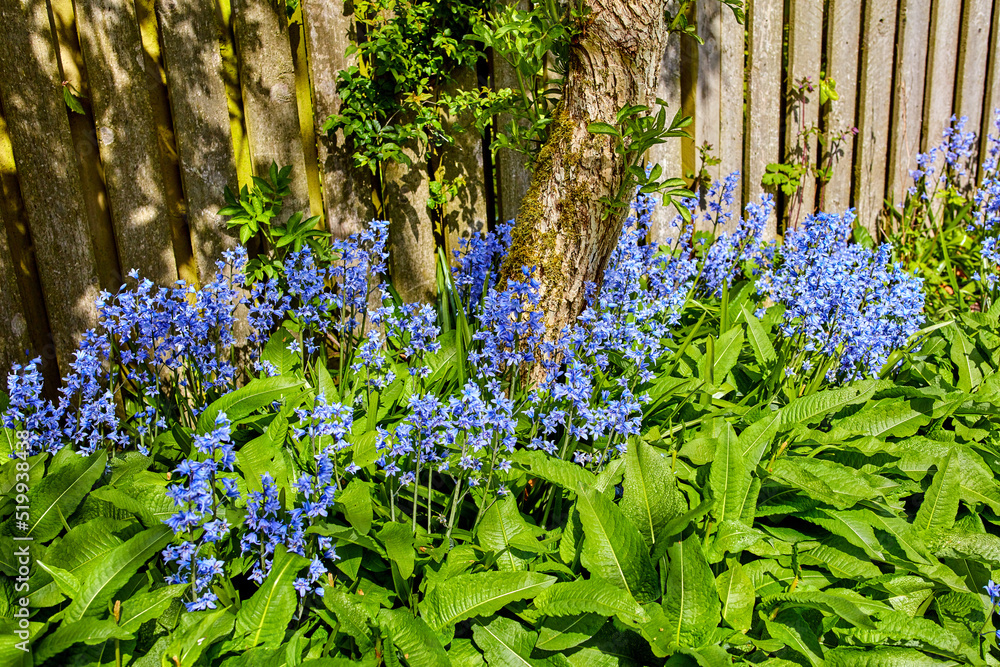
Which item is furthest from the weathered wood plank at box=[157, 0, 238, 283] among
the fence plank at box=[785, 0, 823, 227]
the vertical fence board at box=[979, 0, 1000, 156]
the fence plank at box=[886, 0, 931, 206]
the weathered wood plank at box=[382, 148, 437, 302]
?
the vertical fence board at box=[979, 0, 1000, 156]

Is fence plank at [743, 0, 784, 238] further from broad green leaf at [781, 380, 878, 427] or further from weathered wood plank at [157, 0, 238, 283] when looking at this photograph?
weathered wood plank at [157, 0, 238, 283]

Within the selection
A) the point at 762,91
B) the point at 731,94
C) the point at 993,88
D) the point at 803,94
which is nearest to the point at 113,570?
the point at 731,94

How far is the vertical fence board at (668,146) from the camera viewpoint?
4148 millimetres

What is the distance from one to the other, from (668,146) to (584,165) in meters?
1.34

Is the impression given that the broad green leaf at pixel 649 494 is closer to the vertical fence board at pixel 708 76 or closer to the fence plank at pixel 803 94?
the vertical fence board at pixel 708 76

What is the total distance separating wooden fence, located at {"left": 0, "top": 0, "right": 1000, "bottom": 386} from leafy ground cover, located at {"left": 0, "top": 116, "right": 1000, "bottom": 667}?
0.24 metres

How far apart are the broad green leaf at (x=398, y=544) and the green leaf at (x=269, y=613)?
0.30 metres

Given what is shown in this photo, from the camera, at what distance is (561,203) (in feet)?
10.6

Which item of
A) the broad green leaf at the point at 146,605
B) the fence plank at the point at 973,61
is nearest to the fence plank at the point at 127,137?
the broad green leaf at the point at 146,605

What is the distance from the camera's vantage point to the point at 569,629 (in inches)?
85.4

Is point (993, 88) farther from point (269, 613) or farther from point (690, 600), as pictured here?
point (269, 613)

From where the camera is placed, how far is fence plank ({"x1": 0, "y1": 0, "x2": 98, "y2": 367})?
301cm

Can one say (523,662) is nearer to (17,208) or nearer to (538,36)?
(538,36)

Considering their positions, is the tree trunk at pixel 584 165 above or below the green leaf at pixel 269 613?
above
